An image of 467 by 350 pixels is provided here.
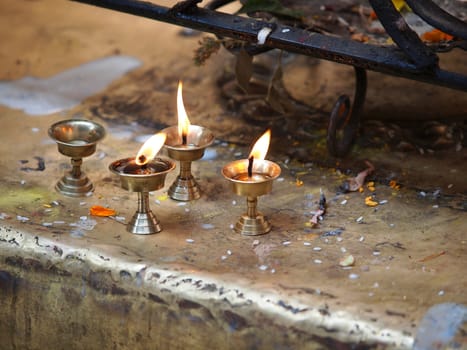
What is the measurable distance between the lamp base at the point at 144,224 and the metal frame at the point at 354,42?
564 millimetres

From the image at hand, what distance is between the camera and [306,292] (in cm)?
193

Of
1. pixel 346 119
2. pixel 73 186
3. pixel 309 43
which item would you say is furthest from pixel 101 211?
pixel 346 119

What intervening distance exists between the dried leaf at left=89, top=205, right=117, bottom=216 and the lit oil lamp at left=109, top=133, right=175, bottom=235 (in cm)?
10

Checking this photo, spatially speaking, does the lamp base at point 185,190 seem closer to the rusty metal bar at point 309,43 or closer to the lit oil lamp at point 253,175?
the lit oil lamp at point 253,175

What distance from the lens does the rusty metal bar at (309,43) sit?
219 cm

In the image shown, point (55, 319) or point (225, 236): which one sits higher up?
point (225, 236)

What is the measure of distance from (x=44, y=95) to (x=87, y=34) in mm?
475

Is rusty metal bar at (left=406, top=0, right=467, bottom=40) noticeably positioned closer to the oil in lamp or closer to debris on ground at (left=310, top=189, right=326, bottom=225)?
debris on ground at (left=310, top=189, right=326, bottom=225)

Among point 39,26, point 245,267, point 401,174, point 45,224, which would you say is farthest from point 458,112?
point 39,26

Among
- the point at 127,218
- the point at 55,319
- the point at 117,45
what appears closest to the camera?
the point at 55,319

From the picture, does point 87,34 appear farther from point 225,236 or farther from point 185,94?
point 225,236

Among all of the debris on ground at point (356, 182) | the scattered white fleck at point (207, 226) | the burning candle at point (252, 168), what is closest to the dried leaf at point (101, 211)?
the scattered white fleck at point (207, 226)

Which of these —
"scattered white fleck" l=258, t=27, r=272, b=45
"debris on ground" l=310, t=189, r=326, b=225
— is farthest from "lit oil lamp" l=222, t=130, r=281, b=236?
"scattered white fleck" l=258, t=27, r=272, b=45

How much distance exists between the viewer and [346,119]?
2.69 m
